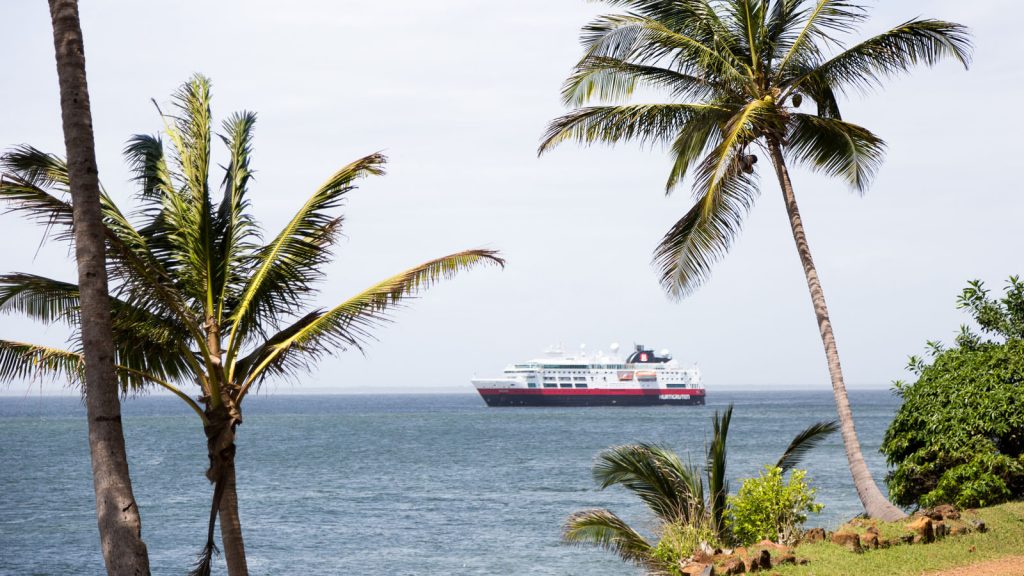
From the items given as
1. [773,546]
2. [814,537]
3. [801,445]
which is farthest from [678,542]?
[801,445]

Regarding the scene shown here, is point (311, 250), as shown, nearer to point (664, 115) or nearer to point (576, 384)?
point (664, 115)

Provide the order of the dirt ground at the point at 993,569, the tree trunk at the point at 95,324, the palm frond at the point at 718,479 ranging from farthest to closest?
1. the palm frond at the point at 718,479
2. the dirt ground at the point at 993,569
3. the tree trunk at the point at 95,324

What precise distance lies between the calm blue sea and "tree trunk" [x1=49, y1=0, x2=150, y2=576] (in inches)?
253

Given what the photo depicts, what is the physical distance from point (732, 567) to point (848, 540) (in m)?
1.69

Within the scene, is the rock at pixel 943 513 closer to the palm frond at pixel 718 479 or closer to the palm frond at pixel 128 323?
the palm frond at pixel 718 479

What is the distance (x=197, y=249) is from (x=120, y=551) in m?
3.64

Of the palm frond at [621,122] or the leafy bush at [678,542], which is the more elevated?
the palm frond at [621,122]

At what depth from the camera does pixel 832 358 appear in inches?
451

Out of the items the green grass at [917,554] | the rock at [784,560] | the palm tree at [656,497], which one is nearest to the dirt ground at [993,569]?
the green grass at [917,554]

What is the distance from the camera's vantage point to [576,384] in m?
108

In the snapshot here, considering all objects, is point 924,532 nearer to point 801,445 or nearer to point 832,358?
point 801,445

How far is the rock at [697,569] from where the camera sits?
7.80 m

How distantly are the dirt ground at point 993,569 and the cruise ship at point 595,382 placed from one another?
97133 millimetres

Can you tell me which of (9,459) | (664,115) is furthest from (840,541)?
(9,459)
